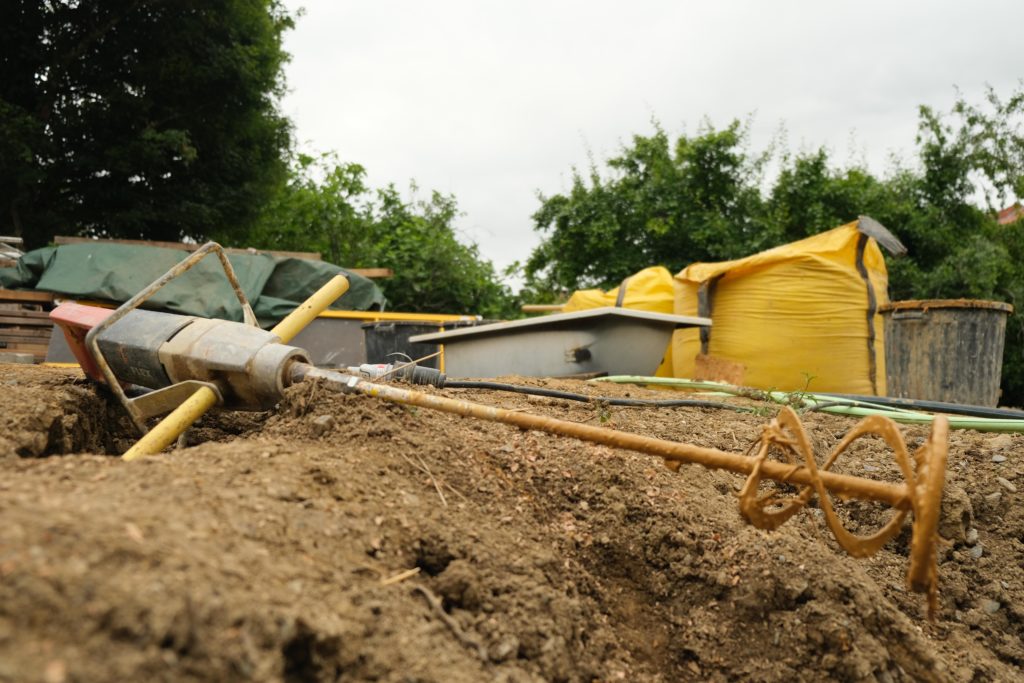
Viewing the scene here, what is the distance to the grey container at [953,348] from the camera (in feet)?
15.1

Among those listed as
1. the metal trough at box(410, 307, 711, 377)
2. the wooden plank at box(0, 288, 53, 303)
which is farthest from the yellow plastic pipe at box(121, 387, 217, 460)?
the wooden plank at box(0, 288, 53, 303)

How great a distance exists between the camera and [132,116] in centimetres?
1003

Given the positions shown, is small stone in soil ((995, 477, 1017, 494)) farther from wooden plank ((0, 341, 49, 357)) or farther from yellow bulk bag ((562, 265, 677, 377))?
wooden plank ((0, 341, 49, 357))

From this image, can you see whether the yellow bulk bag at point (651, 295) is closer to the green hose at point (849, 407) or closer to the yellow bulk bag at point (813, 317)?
the yellow bulk bag at point (813, 317)

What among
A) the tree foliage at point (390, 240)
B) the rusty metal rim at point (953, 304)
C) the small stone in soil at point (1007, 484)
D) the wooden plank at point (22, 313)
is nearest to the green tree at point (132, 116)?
the tree foliage at point (390, 240)

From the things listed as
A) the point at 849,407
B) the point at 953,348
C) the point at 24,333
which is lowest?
the point at 849,407

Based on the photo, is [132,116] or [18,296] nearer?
[18,296]

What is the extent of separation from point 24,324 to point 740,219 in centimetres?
819

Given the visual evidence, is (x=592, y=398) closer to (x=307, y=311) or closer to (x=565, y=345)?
(x=307, y=311)

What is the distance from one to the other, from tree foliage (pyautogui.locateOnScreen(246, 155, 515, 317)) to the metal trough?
14.4 feet

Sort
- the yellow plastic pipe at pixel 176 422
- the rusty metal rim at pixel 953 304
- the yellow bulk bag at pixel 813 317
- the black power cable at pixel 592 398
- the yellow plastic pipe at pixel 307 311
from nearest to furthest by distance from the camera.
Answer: the yellow plastic pipe at pixel 176 422
the yellow plastic pipe at pixel 307 311
the black power cable at pixel 592 398
the rusty metal rim at pixel 953 304
the yellow bulk bag at pixel 813 317

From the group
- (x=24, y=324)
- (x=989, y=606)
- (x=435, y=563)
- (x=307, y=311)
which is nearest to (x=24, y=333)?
(x=24, y=324)

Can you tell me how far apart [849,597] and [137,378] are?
1.98 m

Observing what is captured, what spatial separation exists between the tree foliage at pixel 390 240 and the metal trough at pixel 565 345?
4.39 metres
